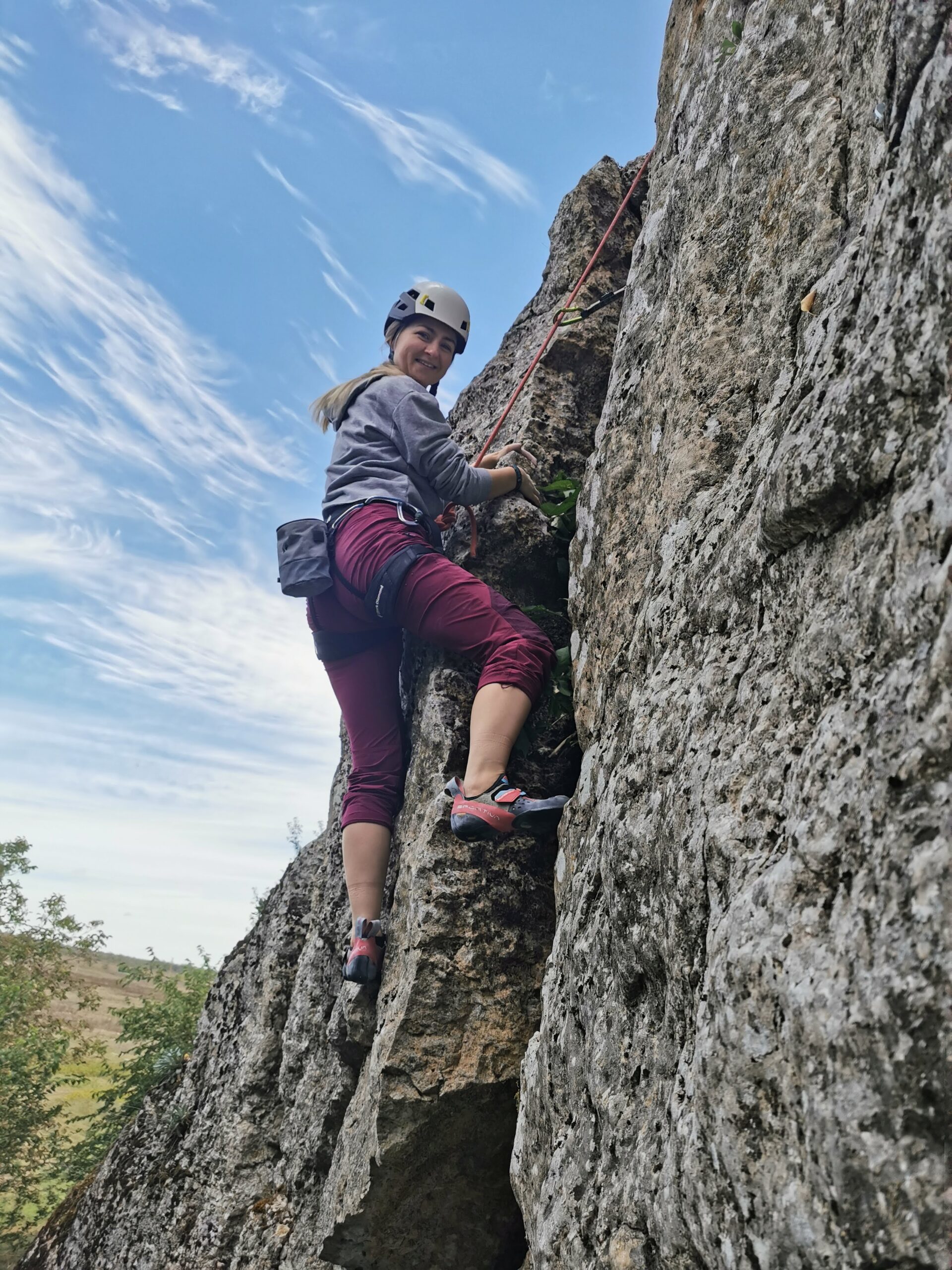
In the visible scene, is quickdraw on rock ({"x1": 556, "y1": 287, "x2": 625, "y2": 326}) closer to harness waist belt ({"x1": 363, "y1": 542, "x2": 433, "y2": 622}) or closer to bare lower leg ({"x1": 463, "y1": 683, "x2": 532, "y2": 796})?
harness waist belt ({"x1": 363, "y1": 542, "x2": 433, "y2": 622})

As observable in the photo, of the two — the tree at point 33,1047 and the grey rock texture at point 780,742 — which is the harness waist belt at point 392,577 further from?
the tree at point 33,1047

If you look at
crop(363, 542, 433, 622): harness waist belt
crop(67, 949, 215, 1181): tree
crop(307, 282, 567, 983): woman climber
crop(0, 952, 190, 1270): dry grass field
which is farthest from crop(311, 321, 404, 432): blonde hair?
crop(0, 952, 190, 1270): dry grass field

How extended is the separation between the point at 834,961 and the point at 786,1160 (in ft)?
1.45

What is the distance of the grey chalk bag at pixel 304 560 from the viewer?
513 cm

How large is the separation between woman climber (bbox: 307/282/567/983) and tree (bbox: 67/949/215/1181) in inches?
237

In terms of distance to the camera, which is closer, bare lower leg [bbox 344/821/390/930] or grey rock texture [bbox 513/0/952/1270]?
grey rock texture [bbox 513/0/952/1270]

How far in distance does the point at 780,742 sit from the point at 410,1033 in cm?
275

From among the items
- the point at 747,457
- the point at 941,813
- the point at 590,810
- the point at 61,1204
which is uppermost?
the point at 747,457

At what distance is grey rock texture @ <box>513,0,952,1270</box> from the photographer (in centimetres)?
164

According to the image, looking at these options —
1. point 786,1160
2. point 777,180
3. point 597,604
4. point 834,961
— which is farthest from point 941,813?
point 777,180

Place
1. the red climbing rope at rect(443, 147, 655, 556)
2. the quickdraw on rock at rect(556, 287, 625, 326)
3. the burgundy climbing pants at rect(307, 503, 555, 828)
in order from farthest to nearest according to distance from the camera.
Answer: the quickdraw on rock at rect(556, 287, 625, 326), the red climbing rope at rect(443, 147, 655, 556), the burgundy climbing pants at rect(307, 503, 555, 828)

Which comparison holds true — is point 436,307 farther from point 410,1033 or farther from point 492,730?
point 410,1033

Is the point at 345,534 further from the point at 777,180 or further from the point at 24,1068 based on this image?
the point at 24,1068

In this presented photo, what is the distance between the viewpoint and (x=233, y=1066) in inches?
255
